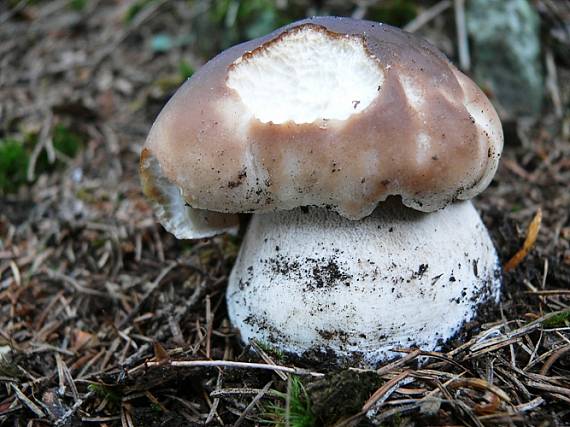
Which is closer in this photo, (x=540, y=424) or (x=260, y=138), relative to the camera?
(x=540, y=424)

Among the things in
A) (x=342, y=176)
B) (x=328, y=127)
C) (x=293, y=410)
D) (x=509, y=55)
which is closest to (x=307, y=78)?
(x=328, y=127)

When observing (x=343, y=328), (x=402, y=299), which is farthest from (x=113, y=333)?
(x=402, y=299)

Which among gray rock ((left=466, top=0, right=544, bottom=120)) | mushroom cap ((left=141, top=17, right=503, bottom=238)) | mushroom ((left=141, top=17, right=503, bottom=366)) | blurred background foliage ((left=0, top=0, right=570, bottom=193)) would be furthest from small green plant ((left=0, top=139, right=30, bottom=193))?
gray rock ((left=466, top=0, right=544, bottom=120))

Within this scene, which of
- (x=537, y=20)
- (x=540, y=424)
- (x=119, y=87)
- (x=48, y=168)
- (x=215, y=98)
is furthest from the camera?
(x=119, y=87)

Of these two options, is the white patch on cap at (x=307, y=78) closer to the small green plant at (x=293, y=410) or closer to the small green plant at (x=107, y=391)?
the small green plant at (x=293, y=410)

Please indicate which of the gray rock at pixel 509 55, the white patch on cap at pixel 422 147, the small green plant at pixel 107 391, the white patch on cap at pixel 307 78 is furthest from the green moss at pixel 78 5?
the white patch on cap at pixel 422 147

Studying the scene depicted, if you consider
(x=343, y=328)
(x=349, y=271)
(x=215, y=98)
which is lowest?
(x=343, y=328)

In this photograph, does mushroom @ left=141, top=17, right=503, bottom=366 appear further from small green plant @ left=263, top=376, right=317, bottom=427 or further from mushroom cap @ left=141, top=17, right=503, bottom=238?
small green plant @ left=263, top=376, right=317, bottom=427

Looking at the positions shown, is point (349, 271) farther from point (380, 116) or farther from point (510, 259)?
point (510, 259)
